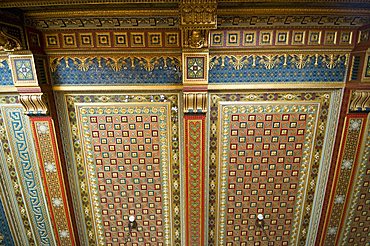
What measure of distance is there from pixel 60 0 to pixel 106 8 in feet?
1.17

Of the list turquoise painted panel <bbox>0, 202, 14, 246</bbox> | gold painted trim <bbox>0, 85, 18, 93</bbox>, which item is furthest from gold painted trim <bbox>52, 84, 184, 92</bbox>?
turquoise painted panel <bbox>0, 202, 14, 246</bbox>

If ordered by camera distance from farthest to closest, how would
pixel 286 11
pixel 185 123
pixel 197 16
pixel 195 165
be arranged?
pixel 195 165
pixel 185 123
pixel 286 11
pixel 197 16

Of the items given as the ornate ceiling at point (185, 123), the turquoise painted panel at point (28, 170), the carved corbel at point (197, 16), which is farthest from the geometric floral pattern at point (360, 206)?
the turquoise painted panel at point (28, 170)

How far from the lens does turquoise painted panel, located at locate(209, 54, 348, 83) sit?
227 cm

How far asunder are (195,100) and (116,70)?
790mm

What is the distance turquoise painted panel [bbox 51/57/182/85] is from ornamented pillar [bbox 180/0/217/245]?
187 millimetres

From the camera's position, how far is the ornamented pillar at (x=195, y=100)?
73.9 inches

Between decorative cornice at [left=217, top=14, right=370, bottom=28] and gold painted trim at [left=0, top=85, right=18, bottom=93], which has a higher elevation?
decorative cornice at [left=217, top=14, right=370, bottom=28]

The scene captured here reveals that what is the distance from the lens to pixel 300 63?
228cm

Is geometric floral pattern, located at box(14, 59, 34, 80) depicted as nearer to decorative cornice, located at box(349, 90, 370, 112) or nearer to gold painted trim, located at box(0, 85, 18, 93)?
gold painted trim, located at box(0, 85, 18, 93)

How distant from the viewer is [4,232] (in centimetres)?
285

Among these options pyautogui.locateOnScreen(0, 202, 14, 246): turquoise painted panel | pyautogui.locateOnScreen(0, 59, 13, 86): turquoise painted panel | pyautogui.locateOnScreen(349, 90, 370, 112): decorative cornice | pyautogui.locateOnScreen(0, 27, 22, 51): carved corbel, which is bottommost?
pyautogui.locateOnScreen(0, 202, 14, 246): turquoise painted panel

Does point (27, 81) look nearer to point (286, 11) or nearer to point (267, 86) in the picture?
point (267, 86)

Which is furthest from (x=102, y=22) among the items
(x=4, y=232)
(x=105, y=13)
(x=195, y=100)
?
(x=4, y=232)
